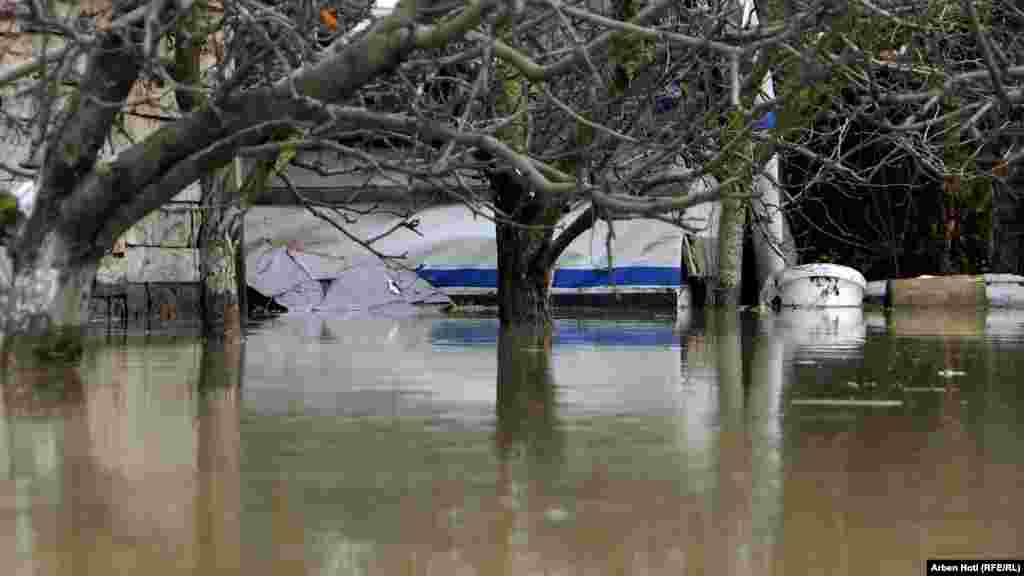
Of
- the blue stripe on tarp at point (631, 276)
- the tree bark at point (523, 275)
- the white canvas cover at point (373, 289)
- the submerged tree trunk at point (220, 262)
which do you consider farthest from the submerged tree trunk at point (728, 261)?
the submerged tree trunk at point (220, 262)

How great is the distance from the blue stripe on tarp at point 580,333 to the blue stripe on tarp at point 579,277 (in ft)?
12.1

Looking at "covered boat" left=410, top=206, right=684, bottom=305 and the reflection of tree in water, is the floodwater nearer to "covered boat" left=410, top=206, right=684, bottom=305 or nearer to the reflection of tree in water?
the reflection of tree in water

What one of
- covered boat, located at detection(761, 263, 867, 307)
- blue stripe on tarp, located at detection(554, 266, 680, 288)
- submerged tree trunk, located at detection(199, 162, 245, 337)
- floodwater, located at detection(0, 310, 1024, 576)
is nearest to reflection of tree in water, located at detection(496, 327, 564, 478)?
floodwater, located at detection(0, 310, 1024, 576)

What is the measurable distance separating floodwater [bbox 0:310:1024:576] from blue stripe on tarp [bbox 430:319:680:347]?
2807 millimetres

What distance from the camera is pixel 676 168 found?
21.3 metres

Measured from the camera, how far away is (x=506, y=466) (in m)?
6.22

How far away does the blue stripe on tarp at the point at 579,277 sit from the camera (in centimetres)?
2322

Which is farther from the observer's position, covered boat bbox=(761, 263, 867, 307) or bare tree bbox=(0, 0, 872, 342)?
covered boat bbox=(761, 263, 867, 307)

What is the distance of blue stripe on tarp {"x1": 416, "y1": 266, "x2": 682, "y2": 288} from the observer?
2322 cm

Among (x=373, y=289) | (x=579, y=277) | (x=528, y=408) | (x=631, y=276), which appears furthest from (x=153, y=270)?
(x=528, y=408)

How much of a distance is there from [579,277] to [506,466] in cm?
1707

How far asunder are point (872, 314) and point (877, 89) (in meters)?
11.9

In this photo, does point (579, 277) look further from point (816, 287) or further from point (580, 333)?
point (580, 333)

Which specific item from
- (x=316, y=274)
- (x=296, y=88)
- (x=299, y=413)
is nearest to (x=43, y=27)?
(x=296, y=88)
